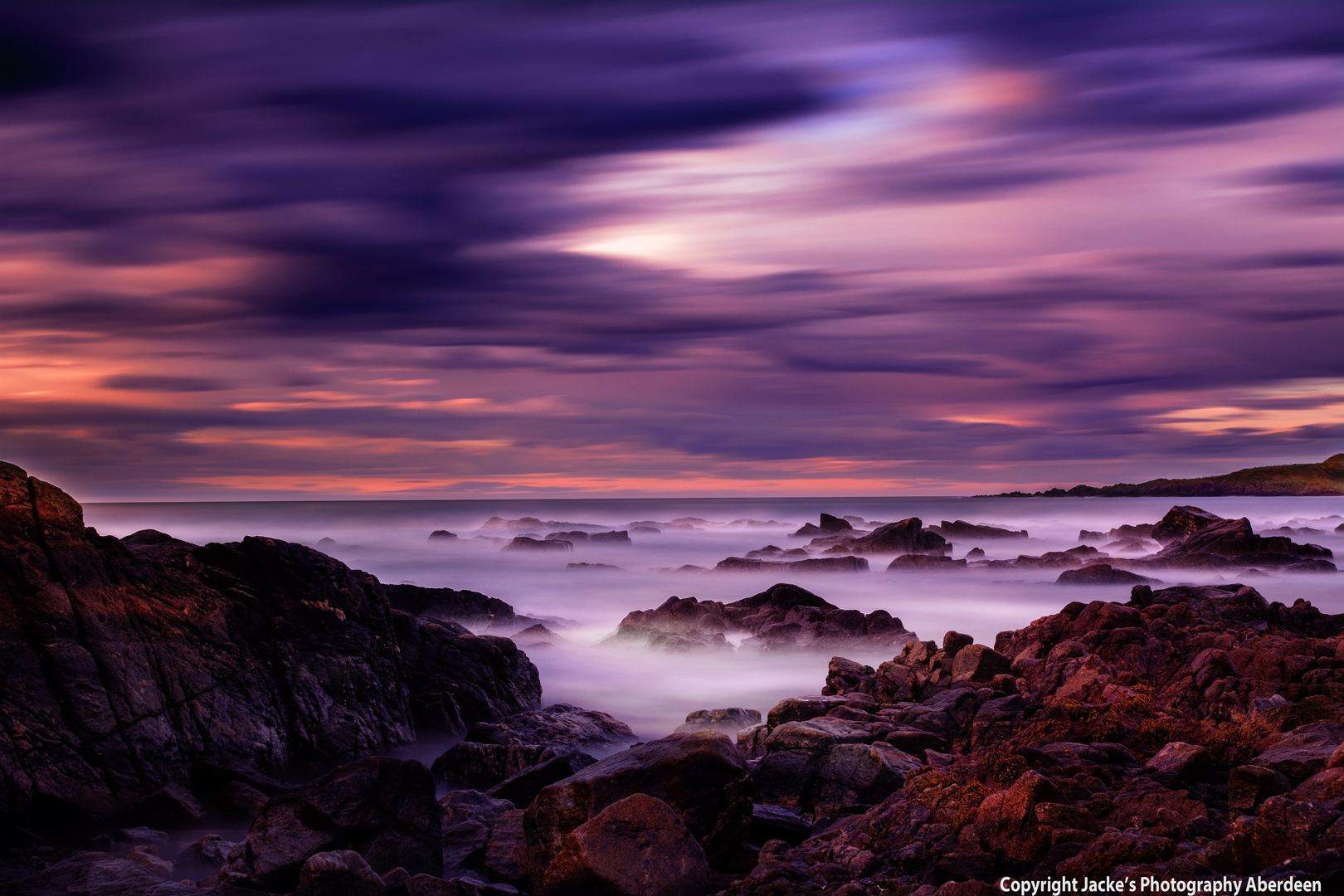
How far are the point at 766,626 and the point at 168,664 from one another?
1517cm

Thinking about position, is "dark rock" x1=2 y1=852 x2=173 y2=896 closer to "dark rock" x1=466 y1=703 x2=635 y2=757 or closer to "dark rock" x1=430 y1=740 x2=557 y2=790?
"dark rock" x1=430 y1=740 x2=557 y2=790

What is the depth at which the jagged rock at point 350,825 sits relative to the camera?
9.06 metres

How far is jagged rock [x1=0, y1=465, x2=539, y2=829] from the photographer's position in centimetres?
1102

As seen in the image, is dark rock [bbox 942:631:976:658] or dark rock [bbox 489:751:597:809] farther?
dark rock [bbox 942:631:976:658]

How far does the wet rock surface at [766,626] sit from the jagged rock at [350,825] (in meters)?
14.6

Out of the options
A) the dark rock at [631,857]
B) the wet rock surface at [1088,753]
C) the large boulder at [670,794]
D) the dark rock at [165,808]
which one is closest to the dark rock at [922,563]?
the wet rock surface at [1088,753]

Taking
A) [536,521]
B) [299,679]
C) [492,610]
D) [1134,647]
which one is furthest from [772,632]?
[536,521]

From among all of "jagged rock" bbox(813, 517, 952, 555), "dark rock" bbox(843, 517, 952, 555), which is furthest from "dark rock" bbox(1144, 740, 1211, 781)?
"dark rock" bbox(843, 517, 952, 555)

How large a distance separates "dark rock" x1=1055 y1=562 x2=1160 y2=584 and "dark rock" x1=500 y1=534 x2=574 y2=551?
33.2 meters

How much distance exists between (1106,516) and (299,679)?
12324 centimetres

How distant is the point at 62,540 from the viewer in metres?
12.4

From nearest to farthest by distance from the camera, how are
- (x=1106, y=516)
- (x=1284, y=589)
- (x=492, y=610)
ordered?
(x=492, y=610), (x=1284, y=589), (x=1106, y=516)

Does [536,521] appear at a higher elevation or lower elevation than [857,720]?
higher

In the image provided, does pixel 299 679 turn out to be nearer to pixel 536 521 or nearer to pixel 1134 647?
pixel 1134 647
